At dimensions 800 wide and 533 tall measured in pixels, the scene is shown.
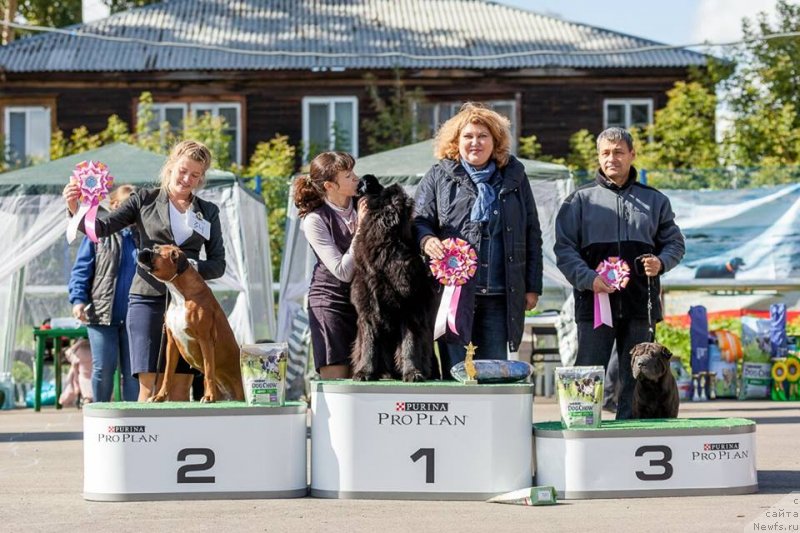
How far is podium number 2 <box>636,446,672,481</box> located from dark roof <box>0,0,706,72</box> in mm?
16216

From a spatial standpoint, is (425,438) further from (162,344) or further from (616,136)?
(616,136)

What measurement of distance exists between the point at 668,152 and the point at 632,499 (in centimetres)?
1536

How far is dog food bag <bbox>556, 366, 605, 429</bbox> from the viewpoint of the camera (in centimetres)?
543

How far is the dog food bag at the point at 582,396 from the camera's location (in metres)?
5.43

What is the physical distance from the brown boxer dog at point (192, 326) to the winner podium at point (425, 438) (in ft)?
2.00

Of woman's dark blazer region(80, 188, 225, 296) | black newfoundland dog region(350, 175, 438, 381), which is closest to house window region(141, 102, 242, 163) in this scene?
woman's dark blazer region(80, 188, 225, 296)

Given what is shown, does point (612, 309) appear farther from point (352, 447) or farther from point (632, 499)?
point (352, 447)

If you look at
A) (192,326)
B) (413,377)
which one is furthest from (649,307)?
(192,326)

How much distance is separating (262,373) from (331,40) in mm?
18650

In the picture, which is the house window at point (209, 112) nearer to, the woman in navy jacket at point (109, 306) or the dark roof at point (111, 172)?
the dark roof at point (111, 172)

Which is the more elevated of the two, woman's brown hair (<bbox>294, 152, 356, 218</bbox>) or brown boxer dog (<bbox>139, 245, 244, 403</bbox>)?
woman's brown hair (<bbox>294, 152, 356, 218</bbox>)

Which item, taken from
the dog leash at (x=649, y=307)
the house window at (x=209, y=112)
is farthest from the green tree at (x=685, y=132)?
the dog leash at (x=649, y=307)

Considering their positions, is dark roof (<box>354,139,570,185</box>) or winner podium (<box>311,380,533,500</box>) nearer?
winner podium (<box>311,380,533,500</box>)

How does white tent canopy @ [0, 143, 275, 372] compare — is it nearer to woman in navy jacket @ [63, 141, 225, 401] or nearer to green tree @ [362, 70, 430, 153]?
woman in navy jacket @ [63, 141, 225, 401]
